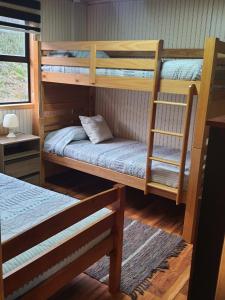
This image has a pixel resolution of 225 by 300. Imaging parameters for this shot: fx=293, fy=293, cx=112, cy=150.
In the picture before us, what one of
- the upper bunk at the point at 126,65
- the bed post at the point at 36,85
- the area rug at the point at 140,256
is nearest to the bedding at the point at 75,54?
the upper bunk at the point at 126,65

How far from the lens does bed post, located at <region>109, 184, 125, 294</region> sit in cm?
205

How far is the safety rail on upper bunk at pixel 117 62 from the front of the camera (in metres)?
2.82

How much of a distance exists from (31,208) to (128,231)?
119 cm

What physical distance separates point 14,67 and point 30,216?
2467mm

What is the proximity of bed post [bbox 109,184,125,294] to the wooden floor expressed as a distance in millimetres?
90

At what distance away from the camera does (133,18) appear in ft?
13.1

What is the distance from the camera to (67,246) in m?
1.68

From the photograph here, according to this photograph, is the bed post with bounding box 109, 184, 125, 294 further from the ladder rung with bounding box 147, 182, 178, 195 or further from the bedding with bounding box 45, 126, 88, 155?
the bedding with bounding box 45, 126, 88, 155

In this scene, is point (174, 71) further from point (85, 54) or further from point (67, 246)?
point (67, 246)

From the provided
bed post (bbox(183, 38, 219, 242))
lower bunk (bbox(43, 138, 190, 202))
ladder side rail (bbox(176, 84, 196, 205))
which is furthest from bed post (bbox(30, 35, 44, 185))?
bed post (bbox(183, 38, 219, 242))

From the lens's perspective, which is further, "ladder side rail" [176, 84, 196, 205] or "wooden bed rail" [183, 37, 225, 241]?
"ladder side rail" [176, 84, 196, 205]

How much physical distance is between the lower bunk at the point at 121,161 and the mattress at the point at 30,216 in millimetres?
1051

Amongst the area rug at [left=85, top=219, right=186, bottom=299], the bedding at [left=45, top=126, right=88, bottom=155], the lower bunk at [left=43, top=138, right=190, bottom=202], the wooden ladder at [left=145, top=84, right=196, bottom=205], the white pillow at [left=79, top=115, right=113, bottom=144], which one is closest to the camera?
the area rug at [left=85, top=219, right=186, bottom=299]

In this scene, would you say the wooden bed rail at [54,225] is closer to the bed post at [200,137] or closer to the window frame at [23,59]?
the bed post at [200,137]
